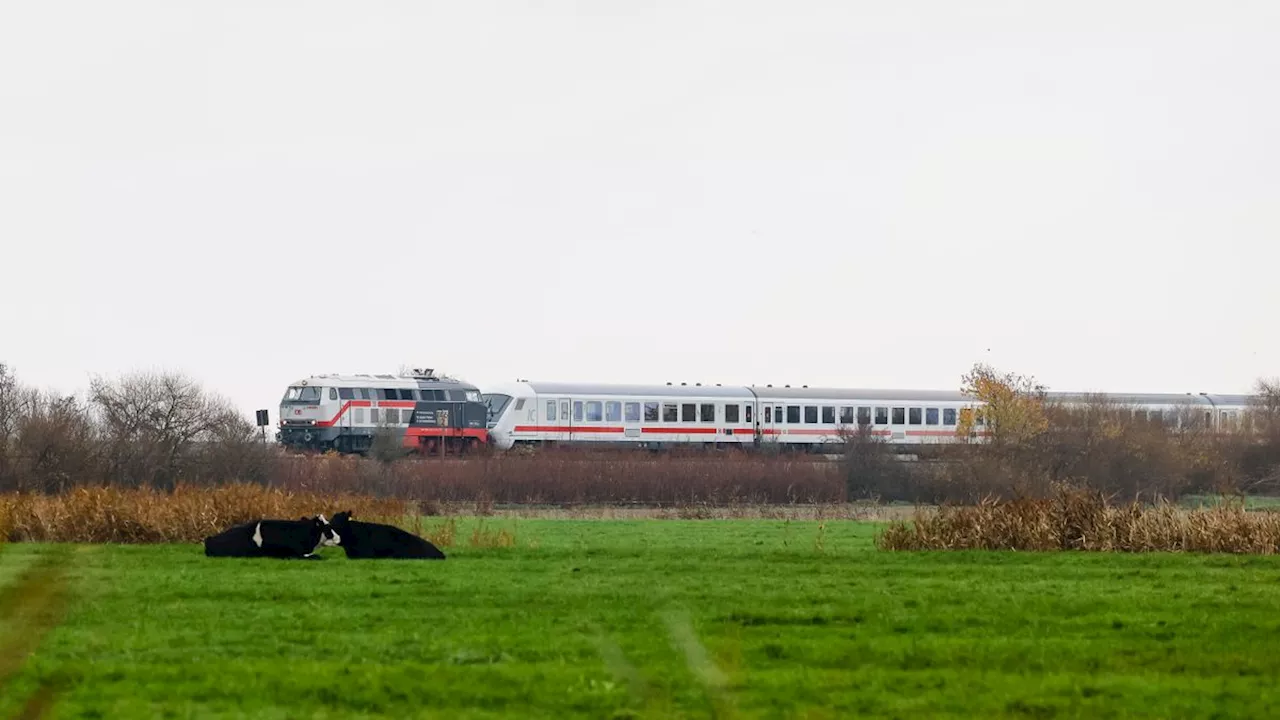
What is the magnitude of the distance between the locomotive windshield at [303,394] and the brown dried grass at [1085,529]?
39.7 m

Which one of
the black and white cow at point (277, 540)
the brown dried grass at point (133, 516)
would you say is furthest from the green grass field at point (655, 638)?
the brown dried grass at point (133, 516)

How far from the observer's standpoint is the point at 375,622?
14039 millimetres

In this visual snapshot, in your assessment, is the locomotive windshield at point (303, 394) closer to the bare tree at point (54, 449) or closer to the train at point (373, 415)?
the train at point (373, 415)

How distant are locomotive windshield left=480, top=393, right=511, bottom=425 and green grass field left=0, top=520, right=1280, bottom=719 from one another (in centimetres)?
4147

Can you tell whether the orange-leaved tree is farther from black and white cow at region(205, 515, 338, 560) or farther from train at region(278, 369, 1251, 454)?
black and white cow at region(205, 515, 338, 560)

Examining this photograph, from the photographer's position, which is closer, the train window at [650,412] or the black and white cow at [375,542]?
the black and white cow at [375,542]

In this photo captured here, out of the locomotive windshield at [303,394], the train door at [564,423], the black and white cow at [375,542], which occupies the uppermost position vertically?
the locomotive windshield at [303,394]

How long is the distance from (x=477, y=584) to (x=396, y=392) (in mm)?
45953

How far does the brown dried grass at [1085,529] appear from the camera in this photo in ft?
82.1

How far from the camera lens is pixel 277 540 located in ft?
72.0

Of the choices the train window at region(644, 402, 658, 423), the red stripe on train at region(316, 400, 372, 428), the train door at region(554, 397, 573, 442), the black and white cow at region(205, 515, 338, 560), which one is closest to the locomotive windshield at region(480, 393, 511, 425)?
the train door at region(554, 397, 573, 442)

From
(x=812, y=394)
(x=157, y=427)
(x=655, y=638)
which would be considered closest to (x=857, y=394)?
(x=812, y=394)

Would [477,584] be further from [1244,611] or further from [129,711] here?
[129,711]

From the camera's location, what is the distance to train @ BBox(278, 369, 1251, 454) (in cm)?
6238
